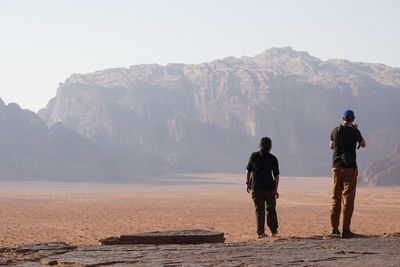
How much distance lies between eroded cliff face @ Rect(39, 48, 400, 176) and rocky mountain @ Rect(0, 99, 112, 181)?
328 inches

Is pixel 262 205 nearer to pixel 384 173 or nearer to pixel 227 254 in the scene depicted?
pixel 227 254

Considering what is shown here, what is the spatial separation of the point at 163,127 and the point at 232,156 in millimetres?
17588

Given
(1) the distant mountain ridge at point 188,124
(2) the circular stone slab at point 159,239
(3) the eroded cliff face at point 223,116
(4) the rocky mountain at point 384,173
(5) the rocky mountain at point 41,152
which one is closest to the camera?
(2) the circular stone slab at point 159,239

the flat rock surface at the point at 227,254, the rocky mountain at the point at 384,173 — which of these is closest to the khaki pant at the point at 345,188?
Answer: the flat rock surface at the point at 227,254

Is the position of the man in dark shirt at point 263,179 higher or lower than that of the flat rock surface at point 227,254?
higher

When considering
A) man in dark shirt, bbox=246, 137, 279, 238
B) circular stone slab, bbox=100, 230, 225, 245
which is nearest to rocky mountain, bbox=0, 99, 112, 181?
circular stone slab, bbox=100, 230, 225, 245

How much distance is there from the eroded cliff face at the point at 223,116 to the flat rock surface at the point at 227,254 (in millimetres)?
79545

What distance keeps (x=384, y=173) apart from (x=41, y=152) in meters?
42.4

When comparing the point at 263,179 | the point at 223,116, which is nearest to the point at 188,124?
the point at 223,116

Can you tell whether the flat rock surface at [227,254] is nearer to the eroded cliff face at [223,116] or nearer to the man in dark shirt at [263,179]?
the man in dark shirt at [263,179]

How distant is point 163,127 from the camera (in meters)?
113

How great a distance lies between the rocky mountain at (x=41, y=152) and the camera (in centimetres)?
7562

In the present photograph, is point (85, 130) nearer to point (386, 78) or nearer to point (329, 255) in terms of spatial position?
point (386, 78)

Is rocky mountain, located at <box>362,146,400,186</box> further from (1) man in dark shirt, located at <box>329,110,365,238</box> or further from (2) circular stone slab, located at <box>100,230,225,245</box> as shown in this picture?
(2) circular stone slab, located at <box>100,230,225,245</box>
